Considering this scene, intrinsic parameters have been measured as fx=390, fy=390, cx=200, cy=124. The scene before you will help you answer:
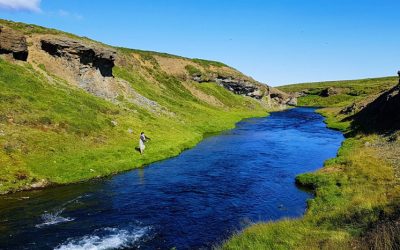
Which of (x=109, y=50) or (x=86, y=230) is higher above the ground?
(x=109, y=50)

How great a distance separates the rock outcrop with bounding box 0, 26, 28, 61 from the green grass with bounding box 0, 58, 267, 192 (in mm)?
2053

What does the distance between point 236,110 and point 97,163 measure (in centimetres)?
9379

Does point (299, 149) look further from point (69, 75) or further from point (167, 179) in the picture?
point (69, 75)

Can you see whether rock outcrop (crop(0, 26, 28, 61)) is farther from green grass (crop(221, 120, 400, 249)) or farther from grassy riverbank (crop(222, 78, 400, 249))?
green grass (crop(221, 120, 400, 249))

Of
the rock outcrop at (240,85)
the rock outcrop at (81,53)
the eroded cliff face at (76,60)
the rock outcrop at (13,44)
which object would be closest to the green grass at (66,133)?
the rock outcrop at (13,44)

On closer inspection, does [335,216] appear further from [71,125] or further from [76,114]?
[76,114]

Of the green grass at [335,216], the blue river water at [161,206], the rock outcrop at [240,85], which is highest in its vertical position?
the rock outcrop at [240,85]

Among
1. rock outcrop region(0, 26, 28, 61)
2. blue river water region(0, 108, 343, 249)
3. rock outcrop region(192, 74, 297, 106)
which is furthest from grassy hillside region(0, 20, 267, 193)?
rock outcrop region(192, 74, 297, 106)

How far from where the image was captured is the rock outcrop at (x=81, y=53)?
223 feet

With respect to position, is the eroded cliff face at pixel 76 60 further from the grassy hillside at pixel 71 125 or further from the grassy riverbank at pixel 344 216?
the grassy riverbank at pixel 344 216

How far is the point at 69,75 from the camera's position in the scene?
6838 centimetres

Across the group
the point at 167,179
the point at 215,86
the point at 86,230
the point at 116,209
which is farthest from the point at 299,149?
the point at 215,86

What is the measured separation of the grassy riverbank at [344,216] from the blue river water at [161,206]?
7.51ft

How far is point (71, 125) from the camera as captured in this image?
47656mm
